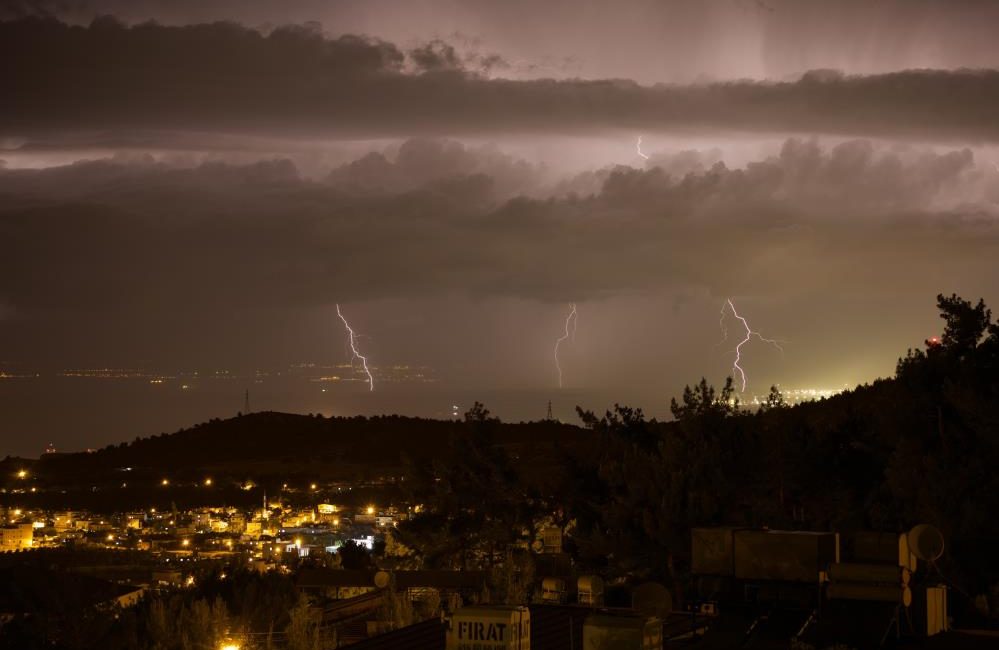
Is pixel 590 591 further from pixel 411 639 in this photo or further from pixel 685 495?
pixel 685 495

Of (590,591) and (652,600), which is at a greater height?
(652,600)

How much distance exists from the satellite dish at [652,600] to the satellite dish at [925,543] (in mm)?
2539

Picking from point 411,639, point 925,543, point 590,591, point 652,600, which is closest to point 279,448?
point 590,591

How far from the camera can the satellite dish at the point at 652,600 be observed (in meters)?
12.3

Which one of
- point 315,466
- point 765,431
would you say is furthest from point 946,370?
point 315,466

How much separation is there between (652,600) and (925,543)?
2.81 meters

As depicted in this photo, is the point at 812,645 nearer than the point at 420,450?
Yes

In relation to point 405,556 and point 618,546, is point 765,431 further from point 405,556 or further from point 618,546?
point 405,556

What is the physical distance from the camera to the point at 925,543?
38.5ft

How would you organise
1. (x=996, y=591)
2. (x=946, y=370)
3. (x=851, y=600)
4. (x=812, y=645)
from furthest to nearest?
1. (x=946, y=370)
2. (x=996, y=591)
3. (x=851, y=600)
4. (x=812, y=645)

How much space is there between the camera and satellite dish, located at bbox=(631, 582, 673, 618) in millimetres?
12258

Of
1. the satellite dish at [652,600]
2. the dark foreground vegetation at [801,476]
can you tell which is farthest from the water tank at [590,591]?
the satellite dish at [652,600]

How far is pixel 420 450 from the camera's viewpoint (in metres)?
74.9

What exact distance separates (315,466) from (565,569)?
180ft
